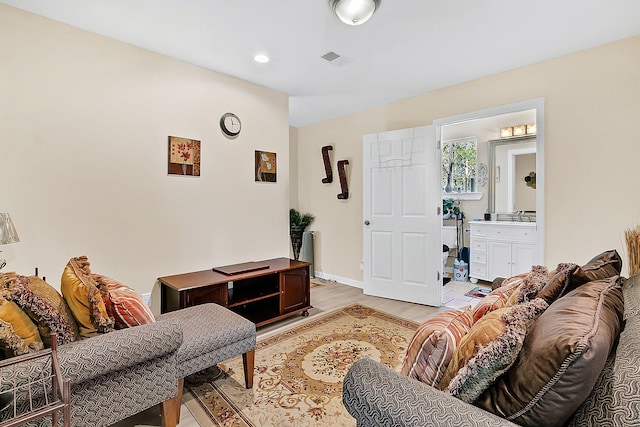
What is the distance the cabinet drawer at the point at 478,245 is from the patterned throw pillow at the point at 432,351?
3768 millimetres

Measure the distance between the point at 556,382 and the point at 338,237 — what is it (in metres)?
3.87

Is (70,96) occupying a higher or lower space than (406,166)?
higher

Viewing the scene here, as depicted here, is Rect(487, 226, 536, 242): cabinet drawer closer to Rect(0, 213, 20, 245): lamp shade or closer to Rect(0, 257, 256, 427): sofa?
Rect(0, 257, 256, 427): sofa

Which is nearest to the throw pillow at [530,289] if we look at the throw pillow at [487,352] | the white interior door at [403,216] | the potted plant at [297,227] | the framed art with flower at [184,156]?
the throw pillow at [487,352]

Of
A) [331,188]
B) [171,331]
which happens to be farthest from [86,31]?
[331,188]

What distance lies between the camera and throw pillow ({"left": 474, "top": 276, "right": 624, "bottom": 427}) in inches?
25.8

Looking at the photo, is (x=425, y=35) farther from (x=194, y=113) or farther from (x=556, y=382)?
(x=556, y=382)

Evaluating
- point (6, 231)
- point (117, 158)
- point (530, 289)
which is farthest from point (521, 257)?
point (6, 231)

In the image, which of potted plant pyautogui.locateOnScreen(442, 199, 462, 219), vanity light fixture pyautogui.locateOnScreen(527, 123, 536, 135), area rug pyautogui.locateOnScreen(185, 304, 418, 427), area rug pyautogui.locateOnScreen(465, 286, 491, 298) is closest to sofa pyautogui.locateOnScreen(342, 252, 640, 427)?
area rug pyautogui.locateOnScreen(185, 304, 418, 427)

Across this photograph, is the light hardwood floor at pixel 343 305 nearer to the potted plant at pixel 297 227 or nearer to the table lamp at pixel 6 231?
the potted plant at pixel 297 227

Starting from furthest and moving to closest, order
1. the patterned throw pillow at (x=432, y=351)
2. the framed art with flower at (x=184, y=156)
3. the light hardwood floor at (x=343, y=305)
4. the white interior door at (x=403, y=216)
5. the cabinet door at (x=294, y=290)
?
the white interior door at (x=403, y=216)
the cabinet door at (x=294, y=290)
the framed art with flower at (x=184, y=156)
the light hardwood floor at (x=343, y=305)
the patterned throw pillow at (x=432, y=351)

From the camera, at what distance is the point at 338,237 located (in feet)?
14.9

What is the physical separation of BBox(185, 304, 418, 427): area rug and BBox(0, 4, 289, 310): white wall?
1081 millimetres

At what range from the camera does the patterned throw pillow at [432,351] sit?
3.20 ft
